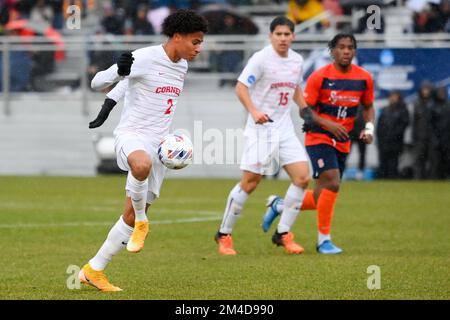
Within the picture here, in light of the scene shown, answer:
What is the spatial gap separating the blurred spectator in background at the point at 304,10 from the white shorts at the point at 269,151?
15.6 meters

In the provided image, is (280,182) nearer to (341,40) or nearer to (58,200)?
(58,200)

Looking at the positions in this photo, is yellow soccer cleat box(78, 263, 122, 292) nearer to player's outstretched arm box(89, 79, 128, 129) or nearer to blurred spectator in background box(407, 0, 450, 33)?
player's outstretched arm box(89, 79, 128, 129)

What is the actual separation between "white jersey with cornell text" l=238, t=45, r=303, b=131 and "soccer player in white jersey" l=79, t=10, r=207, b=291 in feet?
10.00

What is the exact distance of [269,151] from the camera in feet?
41.3

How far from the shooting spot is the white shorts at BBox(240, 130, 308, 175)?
12.6 metres

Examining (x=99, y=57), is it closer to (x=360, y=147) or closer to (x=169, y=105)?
(x=360, y=147)

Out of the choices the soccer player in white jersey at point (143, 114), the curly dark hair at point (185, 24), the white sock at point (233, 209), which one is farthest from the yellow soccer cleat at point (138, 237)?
the white sock at point (233, 209)

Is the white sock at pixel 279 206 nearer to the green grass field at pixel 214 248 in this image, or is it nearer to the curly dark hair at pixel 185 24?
the green grass field at pixel 214 248

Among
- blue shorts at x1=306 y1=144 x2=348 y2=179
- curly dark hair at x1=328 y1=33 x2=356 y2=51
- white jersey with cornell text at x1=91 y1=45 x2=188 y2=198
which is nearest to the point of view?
white jersey with cornell text at x1=91 y1=45 x2=188 y2=198

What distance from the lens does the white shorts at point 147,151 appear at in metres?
9.15

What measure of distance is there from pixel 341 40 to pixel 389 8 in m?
16.2

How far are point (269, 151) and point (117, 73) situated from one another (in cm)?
394

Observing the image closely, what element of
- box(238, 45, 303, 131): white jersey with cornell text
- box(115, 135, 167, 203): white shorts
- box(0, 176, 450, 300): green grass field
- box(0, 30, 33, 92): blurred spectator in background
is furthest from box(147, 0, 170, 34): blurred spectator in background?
box(115, 135, 167, 203): white shorts
